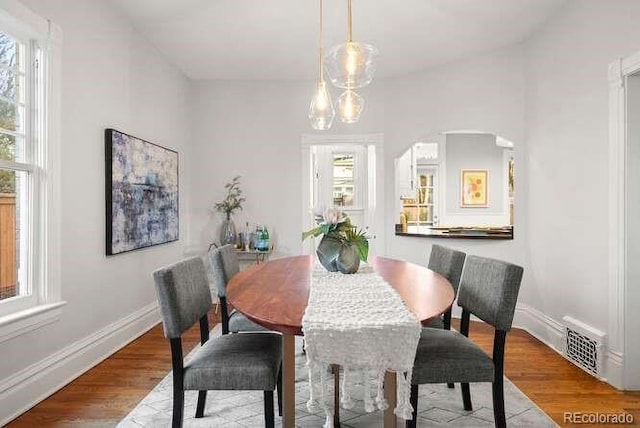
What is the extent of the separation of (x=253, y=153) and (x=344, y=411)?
3375 mm

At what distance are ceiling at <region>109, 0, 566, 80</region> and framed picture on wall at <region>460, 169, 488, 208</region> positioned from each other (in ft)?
12.9

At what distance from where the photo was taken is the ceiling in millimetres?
3141

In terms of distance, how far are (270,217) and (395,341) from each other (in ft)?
12.2

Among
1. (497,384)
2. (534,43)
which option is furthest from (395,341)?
(534,43)

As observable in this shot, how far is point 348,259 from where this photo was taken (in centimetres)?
222

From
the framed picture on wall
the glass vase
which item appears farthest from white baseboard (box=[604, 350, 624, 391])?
the framed picture on wall

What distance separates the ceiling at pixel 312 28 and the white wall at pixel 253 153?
1.50 ft

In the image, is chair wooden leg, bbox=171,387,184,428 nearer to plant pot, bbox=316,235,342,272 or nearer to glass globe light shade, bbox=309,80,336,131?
plant pot, bbox=316,235,342,272

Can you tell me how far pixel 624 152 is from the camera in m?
2.53

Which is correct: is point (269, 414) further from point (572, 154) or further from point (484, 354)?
point (572, 154)

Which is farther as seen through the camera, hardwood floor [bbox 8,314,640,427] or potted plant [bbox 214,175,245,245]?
potted plant [bbox 214,175,245,245]

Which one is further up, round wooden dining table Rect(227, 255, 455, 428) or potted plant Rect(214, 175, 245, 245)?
potted plant Rect(214, 175, 245, 245)

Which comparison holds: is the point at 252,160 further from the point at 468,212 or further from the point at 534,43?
the point at 468,212

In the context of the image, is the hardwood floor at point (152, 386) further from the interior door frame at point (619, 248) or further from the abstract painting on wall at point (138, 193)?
the abstract painting on wall at point (138, 193)
